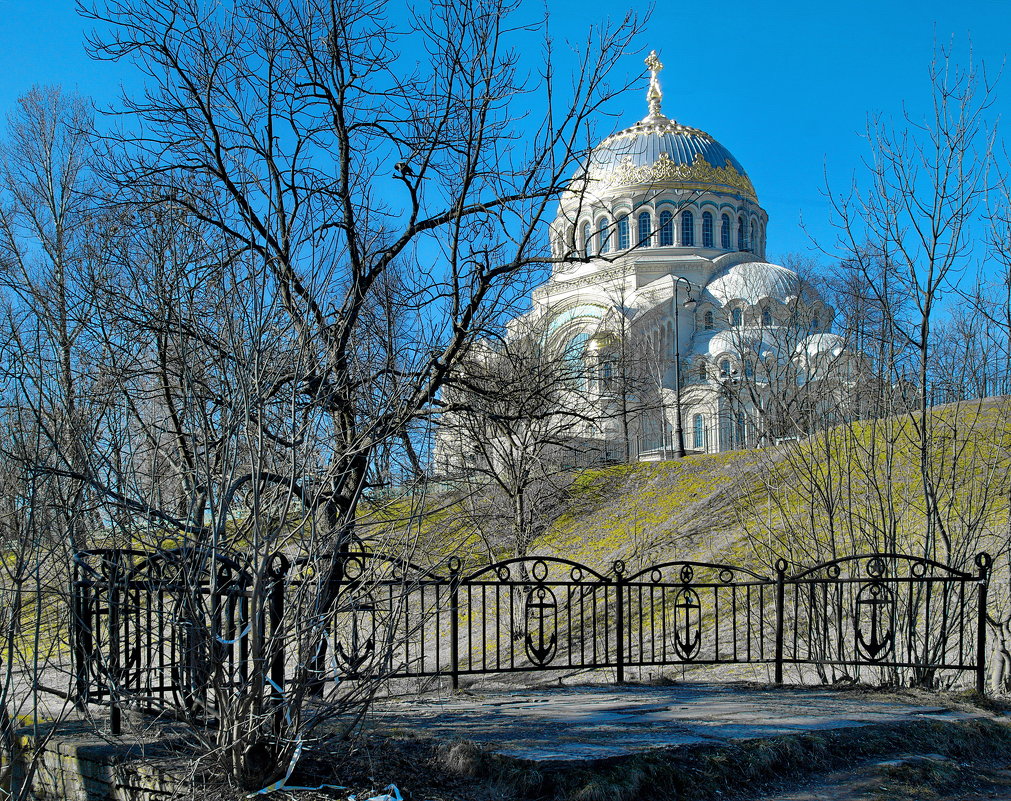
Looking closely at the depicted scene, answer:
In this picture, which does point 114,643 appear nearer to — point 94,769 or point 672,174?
point 94,769

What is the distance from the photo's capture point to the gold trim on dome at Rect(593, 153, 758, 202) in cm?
4909

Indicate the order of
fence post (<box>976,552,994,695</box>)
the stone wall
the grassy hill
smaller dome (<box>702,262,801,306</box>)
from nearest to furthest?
1. the stone wall
2. fence post (<box>976,552,994,695</box>)
3. the grassy hill
4. smaller dome (<box>702,262,801,306</box>)

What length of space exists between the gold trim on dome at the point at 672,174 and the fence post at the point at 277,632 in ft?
151

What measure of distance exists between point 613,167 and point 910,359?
138 feet

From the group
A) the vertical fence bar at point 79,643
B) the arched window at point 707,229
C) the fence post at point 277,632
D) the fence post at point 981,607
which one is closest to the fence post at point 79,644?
the vertical fence bar at point 79,643

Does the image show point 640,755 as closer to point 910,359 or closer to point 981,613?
point 981,613

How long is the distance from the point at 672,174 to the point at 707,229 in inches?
221

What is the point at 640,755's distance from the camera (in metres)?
4.36

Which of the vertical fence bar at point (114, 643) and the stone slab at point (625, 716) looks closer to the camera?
the vertical fence bar at point (114, 643)

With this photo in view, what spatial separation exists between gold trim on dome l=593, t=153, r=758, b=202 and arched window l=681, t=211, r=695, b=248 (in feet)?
7.57

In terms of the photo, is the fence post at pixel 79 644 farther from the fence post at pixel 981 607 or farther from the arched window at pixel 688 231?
the arched window at pixel 688 231

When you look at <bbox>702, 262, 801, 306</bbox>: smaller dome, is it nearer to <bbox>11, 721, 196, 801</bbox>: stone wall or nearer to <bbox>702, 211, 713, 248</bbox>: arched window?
<bbox>702, 211, 713, 248</bbox>: arched window

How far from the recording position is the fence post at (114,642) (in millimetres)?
4198

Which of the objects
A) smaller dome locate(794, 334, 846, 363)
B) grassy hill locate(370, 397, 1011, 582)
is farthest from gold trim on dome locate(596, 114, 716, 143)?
grassy hill locate(370, 397, 1011, 582)
